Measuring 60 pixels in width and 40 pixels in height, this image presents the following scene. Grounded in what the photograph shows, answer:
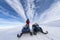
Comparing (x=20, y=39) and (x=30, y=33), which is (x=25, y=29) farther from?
(x=20, y=39)

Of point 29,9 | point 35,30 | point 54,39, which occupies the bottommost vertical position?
point 54,39

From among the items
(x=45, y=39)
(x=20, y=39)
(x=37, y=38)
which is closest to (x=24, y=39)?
(x=20, y=39)

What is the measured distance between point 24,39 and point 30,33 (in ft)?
5.54

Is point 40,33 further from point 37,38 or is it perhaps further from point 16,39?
point 16,39

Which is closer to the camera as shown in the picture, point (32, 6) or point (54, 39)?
point (54, 39)

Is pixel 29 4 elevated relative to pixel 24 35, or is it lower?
elevated

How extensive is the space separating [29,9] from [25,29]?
14.5 metres

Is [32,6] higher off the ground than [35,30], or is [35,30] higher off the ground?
[32,6]

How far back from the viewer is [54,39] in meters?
12.2

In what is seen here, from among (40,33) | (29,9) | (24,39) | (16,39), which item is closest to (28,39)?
(24,39)

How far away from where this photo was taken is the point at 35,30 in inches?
614

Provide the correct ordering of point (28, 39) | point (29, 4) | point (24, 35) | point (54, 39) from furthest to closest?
1. point (29, 4)
2. point (24, 35)
3. point (28, 39)
4. point (54, 39)

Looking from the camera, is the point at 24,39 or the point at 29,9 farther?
the point at 29,9

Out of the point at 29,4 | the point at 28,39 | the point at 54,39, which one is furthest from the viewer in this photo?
the point at 29,4
